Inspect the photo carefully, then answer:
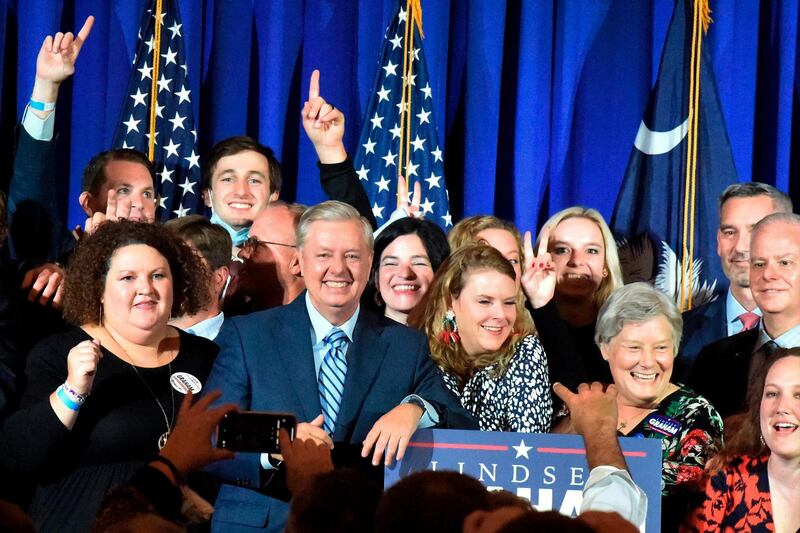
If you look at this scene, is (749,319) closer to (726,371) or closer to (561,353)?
(726,371)

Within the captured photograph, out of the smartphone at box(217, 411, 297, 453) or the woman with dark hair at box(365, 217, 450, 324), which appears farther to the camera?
the woman with dark hair at box(365, 217, 450, 324)

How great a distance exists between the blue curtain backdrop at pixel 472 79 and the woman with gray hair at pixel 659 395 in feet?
6.81

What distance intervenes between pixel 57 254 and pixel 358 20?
1952mm

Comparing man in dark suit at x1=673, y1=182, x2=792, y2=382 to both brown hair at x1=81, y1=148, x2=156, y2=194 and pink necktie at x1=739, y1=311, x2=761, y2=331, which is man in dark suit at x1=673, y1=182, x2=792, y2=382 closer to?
pink necktie at x1=739, y1=311, x2=761, y2=331

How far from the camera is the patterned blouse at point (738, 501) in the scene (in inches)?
127

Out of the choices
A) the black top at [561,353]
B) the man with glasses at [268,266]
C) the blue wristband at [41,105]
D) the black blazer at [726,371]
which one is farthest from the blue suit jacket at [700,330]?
the blue wristband at [41,105]

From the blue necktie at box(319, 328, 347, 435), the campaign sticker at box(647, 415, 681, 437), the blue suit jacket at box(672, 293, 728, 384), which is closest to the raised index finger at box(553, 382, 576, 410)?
the campaign sticker at box(647, 415, 681, 437)

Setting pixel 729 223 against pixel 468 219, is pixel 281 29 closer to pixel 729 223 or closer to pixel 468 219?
pixel 468 219

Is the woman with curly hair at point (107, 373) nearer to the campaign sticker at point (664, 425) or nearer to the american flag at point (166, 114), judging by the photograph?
the campaign sticker at point (664, 425)

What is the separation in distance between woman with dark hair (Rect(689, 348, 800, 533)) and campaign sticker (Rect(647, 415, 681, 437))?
148 millimetres

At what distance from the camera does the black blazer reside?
4.02 meters

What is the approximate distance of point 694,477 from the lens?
3.40 m

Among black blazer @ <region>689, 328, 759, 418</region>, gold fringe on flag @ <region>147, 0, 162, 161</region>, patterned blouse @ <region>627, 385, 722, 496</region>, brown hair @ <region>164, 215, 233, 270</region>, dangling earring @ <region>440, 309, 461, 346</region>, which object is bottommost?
patterned blouse @ <region>627, 385, 722, 496</region>

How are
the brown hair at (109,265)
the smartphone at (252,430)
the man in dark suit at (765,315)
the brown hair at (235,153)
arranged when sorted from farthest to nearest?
1. the brown hair at (235,153)
2. the man in dark suit at (765,315)
3. the brown hair at (109,265)
4. the smartphone at (252,430)
